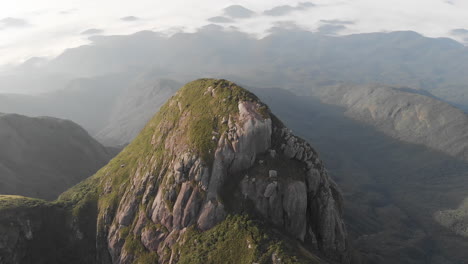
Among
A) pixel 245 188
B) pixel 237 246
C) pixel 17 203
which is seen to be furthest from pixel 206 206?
pixel 17 203

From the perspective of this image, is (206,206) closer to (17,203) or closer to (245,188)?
(245,188)

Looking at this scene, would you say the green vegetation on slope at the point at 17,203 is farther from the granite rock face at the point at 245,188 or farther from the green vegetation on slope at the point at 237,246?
the green vegetation on slope at the point at 237,246

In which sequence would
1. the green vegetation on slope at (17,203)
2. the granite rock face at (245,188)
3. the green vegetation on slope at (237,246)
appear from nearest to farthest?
the green vegetation on slope at (237,246) → the granite rock face at (245,188) → the green vegetation on slope at (17,203)

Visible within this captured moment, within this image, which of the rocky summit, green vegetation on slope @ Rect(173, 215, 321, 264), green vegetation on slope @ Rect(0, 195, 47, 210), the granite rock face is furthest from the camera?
green vegetation on slope @ Rect(0, 195, 47, 210)

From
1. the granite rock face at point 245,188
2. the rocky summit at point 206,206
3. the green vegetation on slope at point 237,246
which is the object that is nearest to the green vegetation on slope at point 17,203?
the rocky summit at point 206,206

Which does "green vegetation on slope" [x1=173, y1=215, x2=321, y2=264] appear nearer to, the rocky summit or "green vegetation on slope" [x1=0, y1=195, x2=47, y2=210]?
the rocky summit

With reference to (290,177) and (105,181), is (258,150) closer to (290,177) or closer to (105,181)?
(290,177)

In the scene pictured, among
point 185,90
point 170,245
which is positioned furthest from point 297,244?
point 185,90

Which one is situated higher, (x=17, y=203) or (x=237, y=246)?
(x=237, y=246)

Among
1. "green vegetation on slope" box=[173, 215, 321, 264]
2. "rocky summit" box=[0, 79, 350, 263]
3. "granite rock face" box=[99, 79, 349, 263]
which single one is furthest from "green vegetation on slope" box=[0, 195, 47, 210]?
"green vegetation on slope" box=[173, 215, 321, 264]
